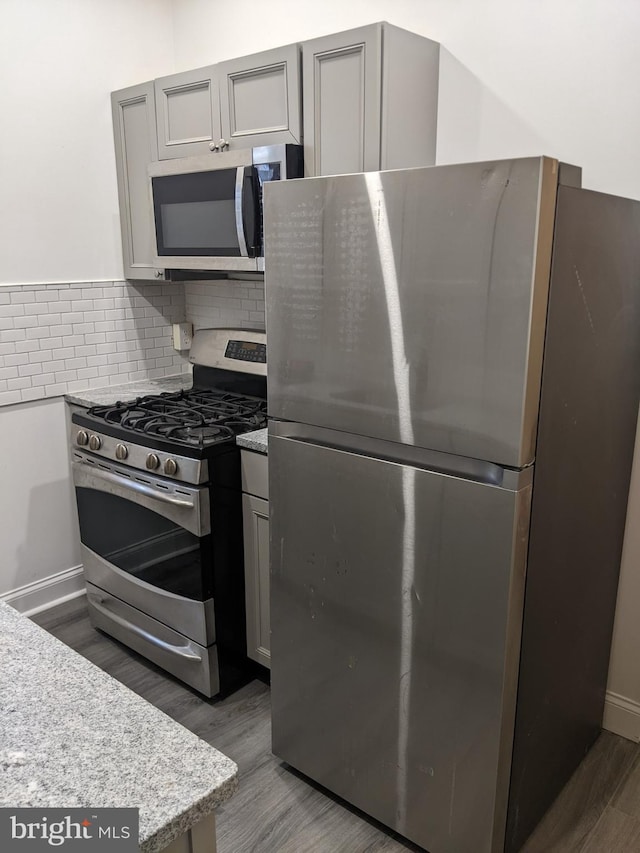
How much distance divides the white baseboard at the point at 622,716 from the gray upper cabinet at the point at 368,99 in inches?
74.4

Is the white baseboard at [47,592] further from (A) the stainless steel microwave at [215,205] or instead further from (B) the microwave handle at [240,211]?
(B) the microwave handle at [240,211]

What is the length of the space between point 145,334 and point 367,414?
1.86 m

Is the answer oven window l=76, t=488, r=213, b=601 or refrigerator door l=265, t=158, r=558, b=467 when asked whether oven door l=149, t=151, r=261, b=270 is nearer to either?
refrigerator door l=265, t=158, r=558, b=467

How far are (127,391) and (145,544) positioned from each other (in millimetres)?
814

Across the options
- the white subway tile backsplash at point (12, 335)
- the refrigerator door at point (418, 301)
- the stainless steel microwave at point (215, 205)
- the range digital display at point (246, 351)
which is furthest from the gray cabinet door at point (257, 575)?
the white subway tile backsplash at point (12, 335)

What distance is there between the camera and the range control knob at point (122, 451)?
8.04 ft

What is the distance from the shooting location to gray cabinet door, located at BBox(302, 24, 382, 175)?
6.82ft

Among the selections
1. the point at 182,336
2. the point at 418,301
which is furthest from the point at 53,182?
the point at 418,301

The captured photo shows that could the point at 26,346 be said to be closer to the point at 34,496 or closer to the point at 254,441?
the point at 34,496

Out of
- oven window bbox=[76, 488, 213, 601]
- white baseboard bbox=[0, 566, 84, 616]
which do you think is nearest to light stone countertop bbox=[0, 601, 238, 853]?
oven window bbox=[76, 488, 213, 601]

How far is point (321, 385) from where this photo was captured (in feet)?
5.70

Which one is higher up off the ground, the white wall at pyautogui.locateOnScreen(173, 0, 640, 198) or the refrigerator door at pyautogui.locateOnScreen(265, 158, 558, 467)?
the white wall at pyautogui.locateOnScreen(173, 0, 640, 198)

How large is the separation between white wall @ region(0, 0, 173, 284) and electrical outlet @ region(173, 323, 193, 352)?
1.21 ft

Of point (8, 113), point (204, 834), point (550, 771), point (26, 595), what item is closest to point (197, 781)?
point (204, 834)
